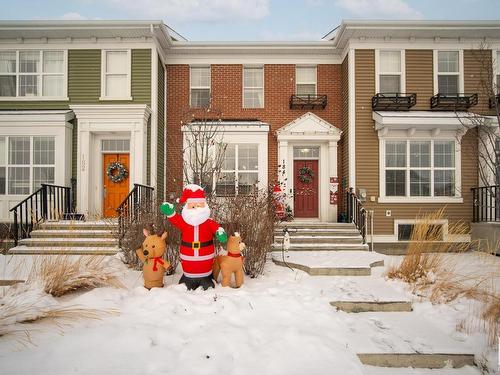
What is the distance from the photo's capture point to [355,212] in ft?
29.2

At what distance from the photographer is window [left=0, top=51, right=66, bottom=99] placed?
976 centimetres

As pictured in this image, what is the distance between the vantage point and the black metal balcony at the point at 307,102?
34.4 ft

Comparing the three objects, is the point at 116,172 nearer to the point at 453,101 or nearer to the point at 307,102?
the point at 307,102

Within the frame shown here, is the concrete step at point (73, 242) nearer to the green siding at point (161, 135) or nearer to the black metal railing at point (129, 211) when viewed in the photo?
the black metal railing at point (129, 211)

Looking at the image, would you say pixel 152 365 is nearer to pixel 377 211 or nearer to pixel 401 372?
pixel 401 372

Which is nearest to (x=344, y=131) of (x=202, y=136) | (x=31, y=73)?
(x=202, y=136)

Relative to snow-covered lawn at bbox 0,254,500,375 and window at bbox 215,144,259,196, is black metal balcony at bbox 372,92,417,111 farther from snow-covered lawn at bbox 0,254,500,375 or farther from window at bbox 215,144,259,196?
snow-covered lawn at bbox 0,254,500,375

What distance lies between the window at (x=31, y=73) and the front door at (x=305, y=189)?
8.42 meters

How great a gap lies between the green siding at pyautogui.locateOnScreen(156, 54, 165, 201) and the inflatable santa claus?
18.9ft

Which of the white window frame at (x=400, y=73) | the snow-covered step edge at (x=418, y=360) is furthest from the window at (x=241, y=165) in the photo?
the snow-covered step edge at (x=418, y=360)

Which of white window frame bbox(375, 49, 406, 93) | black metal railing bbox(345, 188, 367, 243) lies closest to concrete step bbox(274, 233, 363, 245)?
black metal railing bbox(345, 188, 367, 243)

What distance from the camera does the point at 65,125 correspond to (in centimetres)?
922

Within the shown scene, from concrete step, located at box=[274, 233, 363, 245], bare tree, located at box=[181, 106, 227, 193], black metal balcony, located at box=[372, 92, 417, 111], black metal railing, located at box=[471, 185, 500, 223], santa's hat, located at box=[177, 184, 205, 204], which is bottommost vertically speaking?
concrete step, located at box=[274, 233, 363, 245]

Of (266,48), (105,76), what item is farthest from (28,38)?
(266,48)
